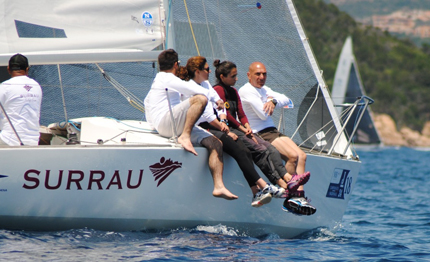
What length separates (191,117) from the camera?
5371 mm

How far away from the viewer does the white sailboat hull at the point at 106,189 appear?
5.12 meters

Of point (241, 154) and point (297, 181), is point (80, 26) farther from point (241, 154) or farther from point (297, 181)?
point (297, 181)

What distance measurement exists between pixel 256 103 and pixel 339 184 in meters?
1.29

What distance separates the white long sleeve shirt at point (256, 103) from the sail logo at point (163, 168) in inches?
44.4

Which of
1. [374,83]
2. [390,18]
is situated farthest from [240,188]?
[390,18]

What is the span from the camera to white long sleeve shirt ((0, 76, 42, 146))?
5.37 m

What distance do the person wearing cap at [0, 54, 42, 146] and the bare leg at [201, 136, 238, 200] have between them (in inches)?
54.7

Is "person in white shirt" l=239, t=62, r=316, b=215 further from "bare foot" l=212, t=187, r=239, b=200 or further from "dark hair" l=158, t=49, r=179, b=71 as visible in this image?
"dark hair" l=158, t=49, r=179, b=71

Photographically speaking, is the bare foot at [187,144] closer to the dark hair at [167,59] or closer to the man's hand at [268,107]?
the dark hair at [167,59]

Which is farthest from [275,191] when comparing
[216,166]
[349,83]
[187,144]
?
[349,83]

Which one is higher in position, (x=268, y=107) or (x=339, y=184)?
(x=268, y=107)

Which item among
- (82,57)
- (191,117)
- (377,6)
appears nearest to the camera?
(191,117)

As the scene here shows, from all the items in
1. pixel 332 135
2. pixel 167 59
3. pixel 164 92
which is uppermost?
pixel 167 59

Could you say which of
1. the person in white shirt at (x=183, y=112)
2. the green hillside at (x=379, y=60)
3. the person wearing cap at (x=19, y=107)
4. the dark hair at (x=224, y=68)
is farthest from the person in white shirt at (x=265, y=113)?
the green hillside at (x=379, y=60)
